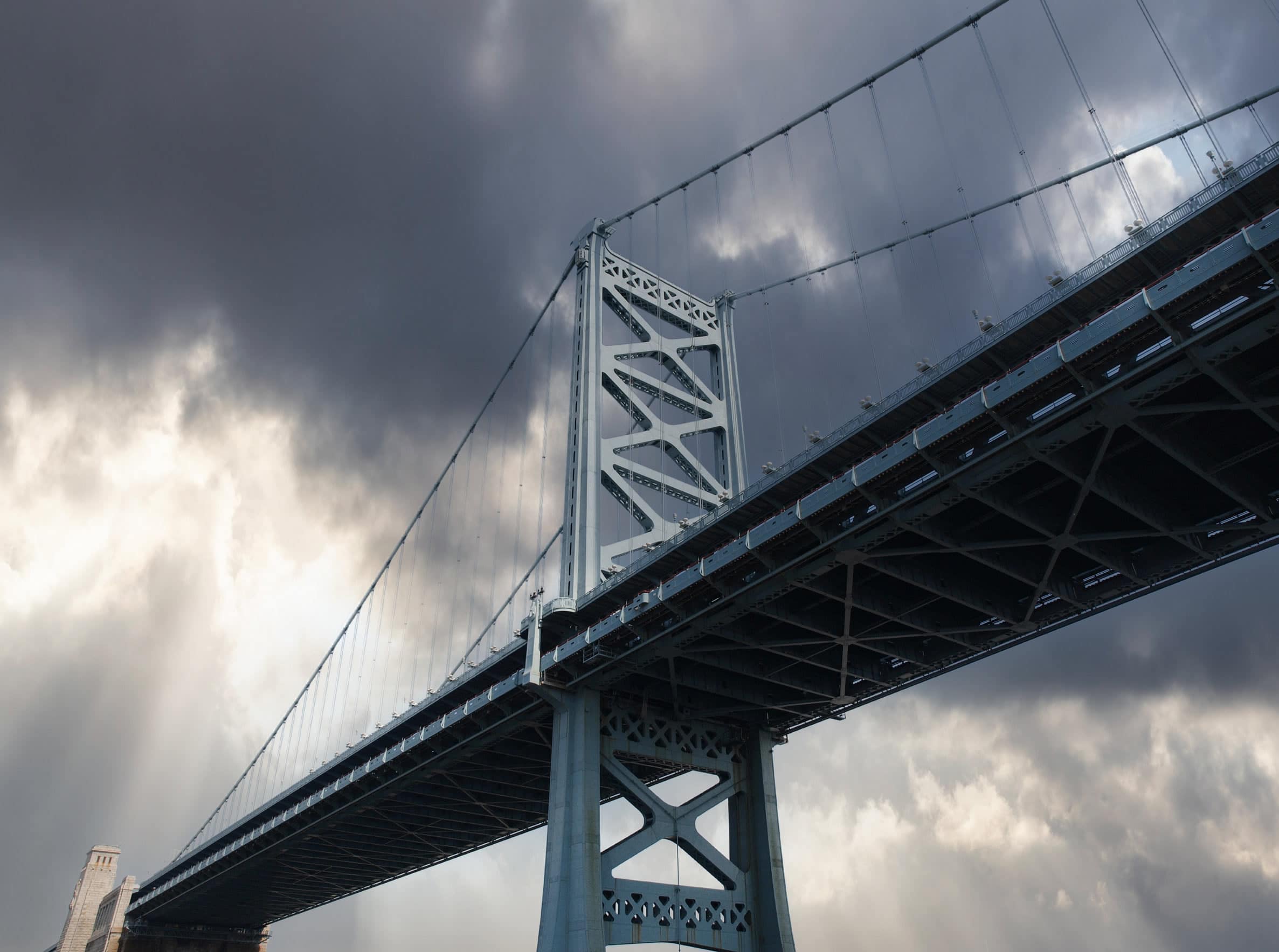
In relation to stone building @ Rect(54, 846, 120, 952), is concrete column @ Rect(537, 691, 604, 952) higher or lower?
lower

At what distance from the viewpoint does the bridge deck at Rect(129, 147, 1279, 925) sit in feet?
71.5

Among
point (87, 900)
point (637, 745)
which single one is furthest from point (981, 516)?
point (87, 900)

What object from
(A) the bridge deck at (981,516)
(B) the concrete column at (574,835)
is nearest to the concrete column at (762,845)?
(A) the bridge deck at (981,516)

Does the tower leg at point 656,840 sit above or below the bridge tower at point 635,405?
below

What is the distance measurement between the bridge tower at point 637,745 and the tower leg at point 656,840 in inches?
2.2

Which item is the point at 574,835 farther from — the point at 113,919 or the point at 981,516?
the point at 113,919

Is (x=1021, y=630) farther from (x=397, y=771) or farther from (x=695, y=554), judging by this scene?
(x=397, y=771)

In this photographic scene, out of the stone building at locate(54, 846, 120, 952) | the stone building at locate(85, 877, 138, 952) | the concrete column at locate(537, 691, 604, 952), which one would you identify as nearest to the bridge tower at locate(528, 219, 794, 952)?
the concrete column at locate(537, 691, 604, 952)

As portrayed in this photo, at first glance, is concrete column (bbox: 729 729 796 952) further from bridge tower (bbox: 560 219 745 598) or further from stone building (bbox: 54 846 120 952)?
stone building (bbox: 54 846 120 952)

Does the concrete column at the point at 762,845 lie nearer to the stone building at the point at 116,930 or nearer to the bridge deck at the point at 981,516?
A: the bridge deck at the point at 981,516

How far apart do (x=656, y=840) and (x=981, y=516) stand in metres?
17.3

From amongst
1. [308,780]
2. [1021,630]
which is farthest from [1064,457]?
[308,780]

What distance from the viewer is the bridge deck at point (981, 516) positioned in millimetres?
21781

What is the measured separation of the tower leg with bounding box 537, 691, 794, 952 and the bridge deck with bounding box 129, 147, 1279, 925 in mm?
1421
